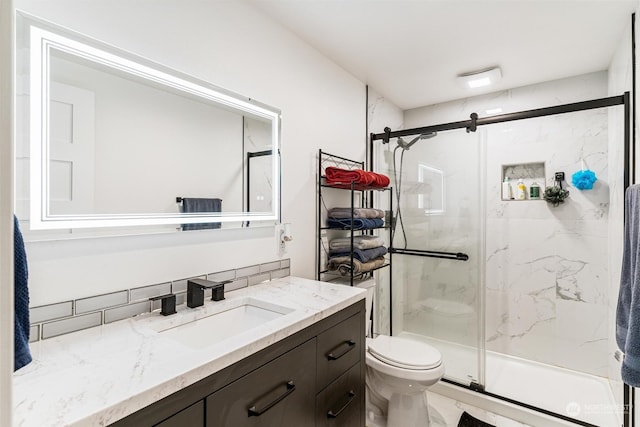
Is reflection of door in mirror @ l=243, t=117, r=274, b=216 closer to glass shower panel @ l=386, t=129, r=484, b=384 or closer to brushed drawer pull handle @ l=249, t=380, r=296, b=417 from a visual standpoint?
brushed drawer pull handle @ l=249, t=380, r=296, b=417

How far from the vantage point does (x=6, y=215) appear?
34cm

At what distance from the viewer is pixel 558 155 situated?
8.14 feet

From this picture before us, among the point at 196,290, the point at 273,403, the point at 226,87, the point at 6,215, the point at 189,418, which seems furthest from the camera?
the point at 226,87

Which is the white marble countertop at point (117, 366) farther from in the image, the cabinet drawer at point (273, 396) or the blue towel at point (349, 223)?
the blue towel at point (349, 223)

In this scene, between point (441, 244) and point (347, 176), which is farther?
point (441, 244)

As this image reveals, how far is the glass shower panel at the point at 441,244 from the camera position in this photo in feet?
7.54

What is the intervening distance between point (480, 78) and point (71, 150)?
2.59m

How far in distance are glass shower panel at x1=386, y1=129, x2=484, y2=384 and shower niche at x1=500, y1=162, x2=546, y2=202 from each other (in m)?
0.61

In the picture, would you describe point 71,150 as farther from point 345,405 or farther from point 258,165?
point 345,405

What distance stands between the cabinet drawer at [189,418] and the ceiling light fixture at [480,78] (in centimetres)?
264

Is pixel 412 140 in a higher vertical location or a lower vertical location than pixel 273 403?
higher

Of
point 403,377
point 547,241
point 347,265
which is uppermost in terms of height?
point 547,241

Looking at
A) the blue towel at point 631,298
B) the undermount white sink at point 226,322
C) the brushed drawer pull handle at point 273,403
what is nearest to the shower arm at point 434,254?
the blue towel at point 631,298

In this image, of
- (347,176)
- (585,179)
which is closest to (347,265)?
(347,176)
